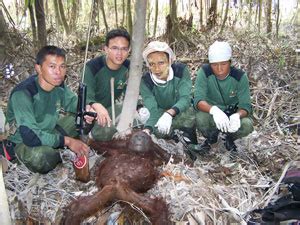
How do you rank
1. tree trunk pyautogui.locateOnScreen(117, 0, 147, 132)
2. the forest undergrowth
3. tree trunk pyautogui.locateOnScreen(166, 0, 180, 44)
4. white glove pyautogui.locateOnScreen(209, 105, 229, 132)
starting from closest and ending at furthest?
1. the forest undergrowth
2. tree trunk pyautogui.locateOnScreen(117, 0, 147, 132)
3. white glove pyautogui.locateOnScreen(209, 105, 229, 132)
4. tree trunk pyautogui.locateOnScreen(166, 0, 180, 44)

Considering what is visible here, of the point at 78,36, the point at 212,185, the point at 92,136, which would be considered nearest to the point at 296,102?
the point at 212,185

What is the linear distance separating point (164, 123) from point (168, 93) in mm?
409

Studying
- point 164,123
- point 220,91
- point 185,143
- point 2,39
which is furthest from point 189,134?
point 2,39

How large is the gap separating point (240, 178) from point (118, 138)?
44.8 inches

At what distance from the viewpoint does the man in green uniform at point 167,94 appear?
13.5ft

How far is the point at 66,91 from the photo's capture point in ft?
12.8

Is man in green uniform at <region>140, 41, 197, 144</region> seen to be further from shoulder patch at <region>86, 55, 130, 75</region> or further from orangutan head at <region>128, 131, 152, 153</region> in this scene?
orangutan head at <region>128, 131, 152, 153</region>

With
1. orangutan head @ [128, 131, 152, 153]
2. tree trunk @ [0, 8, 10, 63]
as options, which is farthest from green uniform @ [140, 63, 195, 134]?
tree trunk @ [0, 8, 10, 63]

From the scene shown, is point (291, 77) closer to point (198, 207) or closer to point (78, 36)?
point (198, 207)

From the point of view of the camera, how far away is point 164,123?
402cm

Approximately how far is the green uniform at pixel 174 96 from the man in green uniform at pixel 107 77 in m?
0.30

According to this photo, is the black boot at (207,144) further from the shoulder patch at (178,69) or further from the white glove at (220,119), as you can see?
the shoulder patch at (178,69)

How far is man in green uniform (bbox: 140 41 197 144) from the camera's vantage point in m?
4.12

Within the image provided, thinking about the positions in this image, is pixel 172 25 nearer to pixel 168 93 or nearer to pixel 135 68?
Result: pixel 168 93
